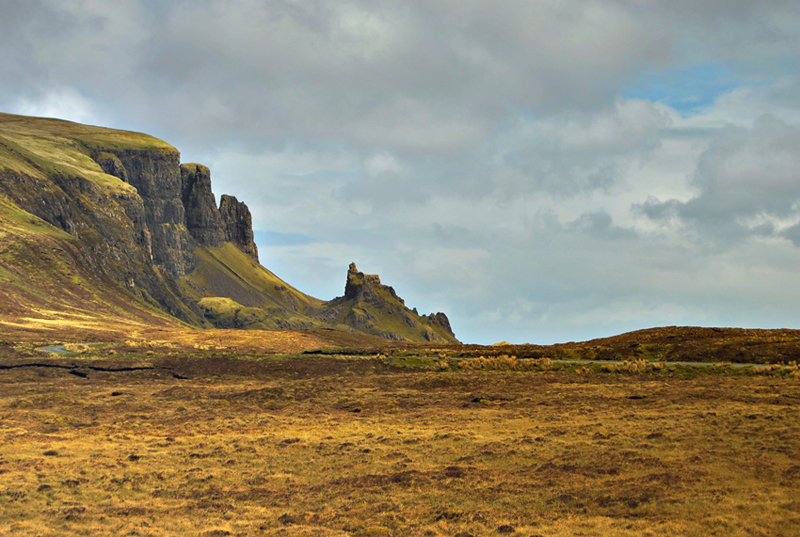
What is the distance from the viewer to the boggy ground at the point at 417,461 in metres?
20.9

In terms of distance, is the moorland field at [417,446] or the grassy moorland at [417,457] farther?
the moorland field at [417,446]

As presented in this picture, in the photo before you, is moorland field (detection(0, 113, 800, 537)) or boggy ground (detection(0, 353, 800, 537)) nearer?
boggy ground (detection(0, 353, 800, 537))

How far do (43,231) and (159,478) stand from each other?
196217 mm

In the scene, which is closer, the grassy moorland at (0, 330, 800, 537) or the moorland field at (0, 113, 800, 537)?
the grassy moorland at (0, 330, 800, 537)

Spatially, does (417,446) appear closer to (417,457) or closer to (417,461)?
(417,457)

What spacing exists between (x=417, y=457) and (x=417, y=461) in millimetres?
720

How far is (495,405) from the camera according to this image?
44750 mm

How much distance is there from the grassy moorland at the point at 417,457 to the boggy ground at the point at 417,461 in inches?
4.5

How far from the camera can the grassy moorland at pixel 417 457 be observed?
20969mm

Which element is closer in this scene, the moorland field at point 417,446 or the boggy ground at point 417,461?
the boggy ground at point 417,461

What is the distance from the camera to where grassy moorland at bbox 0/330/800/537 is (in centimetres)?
2097

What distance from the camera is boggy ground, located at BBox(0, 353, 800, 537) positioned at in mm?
20875

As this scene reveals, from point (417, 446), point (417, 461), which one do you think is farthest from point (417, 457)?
point (417, 446)

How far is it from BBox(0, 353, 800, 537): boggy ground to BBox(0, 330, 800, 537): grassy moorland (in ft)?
0.38
